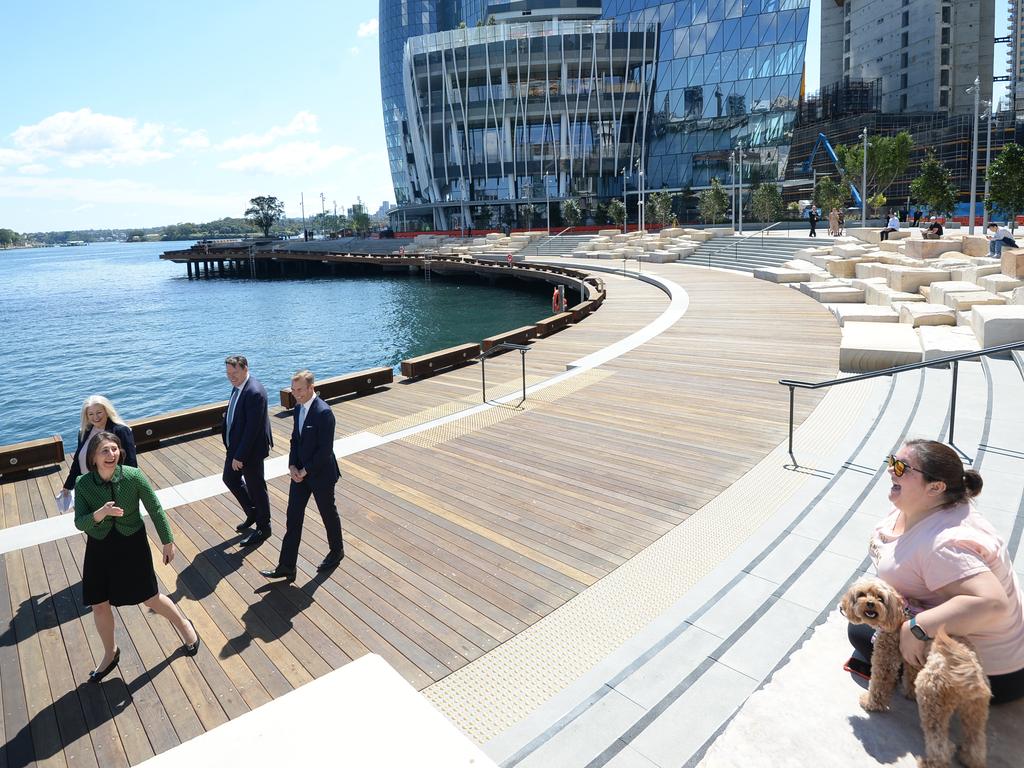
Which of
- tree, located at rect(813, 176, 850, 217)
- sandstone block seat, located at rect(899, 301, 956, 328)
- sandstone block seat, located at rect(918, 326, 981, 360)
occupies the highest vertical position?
tree, located at rect(813, 176, 850, 217)

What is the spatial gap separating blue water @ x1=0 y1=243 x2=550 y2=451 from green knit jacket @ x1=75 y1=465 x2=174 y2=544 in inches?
747

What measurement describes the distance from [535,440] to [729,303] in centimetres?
1525

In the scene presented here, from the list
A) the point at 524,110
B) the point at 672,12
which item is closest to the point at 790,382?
the point at 524,110

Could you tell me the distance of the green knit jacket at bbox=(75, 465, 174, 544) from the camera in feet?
15.4

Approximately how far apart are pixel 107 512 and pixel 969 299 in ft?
52.0

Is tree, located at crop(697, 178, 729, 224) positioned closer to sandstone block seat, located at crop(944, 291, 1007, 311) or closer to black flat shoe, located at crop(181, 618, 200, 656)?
sandstone block seat, located at crop(944, 291, 1007, 311)

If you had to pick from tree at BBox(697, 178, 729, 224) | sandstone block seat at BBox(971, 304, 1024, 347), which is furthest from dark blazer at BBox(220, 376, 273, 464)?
tree at BBox(697, 178, 729, 224)

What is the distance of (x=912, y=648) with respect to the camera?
336 centimetres

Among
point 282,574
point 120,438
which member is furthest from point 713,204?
point 120,438

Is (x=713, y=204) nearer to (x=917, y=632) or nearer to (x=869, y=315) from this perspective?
(x=869, y=315)

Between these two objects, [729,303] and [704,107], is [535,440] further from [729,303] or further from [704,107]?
[704,107]

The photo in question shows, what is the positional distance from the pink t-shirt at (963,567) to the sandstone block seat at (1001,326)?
32.4ft

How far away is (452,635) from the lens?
5.20 meters

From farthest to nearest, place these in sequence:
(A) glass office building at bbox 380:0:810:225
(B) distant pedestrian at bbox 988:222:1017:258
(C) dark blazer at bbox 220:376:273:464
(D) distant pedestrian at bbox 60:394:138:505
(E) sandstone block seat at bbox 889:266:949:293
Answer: (A) glass office building at bbox 380:0:810:225
(B) distant pedestrian at bbox 988:222:1017:258
(E) sandstone block seat at bbox 889:266:949:293
(C) dark blazer at bbox 220:376:273:464
(D) distant pedestrian at bbox 60:394:138:505
